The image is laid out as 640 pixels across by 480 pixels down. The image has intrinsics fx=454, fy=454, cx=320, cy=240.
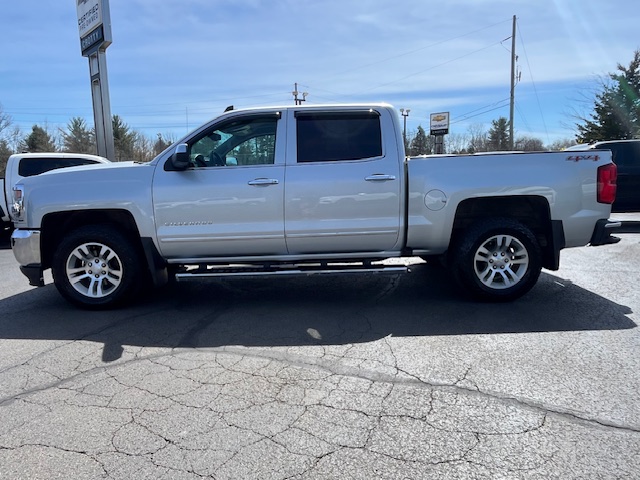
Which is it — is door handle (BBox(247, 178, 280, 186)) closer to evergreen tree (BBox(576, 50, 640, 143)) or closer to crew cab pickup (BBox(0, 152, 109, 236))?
crew cab pickup (BBox(0, 152, 109, 236))

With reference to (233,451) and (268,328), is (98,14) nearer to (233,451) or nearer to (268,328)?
(268,328)

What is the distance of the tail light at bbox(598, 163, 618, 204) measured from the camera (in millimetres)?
4906


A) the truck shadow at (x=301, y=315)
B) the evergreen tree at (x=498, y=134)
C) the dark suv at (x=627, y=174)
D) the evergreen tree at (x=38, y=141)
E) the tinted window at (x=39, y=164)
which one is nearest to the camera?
the truck shadow at (x=301, y=315)

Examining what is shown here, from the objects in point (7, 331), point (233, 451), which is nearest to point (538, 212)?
point (233, 451)

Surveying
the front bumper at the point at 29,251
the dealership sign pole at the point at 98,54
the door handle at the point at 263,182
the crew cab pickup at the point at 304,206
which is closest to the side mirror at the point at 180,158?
the crew cab pickup at the point at 304,206

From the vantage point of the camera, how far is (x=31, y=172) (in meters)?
10.1

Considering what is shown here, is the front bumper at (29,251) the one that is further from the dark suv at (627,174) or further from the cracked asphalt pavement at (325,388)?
the dark suv at (627,174)

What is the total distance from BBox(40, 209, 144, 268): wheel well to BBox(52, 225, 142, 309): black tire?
0.13 m

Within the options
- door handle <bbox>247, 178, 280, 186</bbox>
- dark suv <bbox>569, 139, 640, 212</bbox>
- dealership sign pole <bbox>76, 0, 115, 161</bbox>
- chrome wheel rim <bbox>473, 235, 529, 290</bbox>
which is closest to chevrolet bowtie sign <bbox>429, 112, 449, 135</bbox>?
dark suv <bbox>569, 139, 640, 212</bbox>

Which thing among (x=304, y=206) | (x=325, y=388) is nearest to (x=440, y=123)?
(x=304, y=206)

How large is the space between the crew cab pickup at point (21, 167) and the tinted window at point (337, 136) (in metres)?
7.75

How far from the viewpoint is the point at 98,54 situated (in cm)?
1329

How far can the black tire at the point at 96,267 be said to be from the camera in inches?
196

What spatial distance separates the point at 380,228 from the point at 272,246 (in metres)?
1.21
